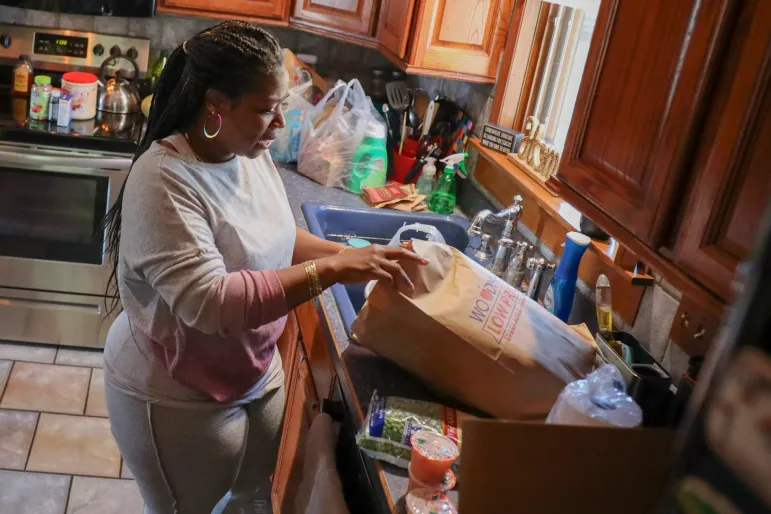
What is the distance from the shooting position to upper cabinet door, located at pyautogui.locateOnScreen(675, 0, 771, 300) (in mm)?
833

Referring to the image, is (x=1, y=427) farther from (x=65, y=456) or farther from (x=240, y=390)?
(x=240, y=390)

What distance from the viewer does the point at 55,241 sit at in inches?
106

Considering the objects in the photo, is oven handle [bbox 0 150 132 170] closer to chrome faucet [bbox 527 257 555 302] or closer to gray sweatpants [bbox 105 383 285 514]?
gray sweatpants [bbox 105 383 285 514]

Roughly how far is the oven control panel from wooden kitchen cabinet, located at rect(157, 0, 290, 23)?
392 mm

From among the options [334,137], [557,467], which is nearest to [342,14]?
[334,137]

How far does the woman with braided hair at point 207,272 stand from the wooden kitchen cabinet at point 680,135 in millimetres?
370

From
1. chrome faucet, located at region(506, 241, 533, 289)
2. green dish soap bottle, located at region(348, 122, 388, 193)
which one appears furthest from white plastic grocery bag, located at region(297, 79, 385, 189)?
chrome faucet, located at region(506, 241, 533, 289)

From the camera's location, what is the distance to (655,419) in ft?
3.90

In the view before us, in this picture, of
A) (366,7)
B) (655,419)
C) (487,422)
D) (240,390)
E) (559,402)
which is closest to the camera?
(487,422)

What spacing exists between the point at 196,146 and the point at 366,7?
1.38 m

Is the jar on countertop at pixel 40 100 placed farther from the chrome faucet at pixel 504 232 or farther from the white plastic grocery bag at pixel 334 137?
the chrome faucet at pixel 504 232

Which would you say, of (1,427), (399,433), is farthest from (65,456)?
(399,433)

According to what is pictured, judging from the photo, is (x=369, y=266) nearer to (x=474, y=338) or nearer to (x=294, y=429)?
(x=474, y=338)

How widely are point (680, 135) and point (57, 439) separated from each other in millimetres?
2192
